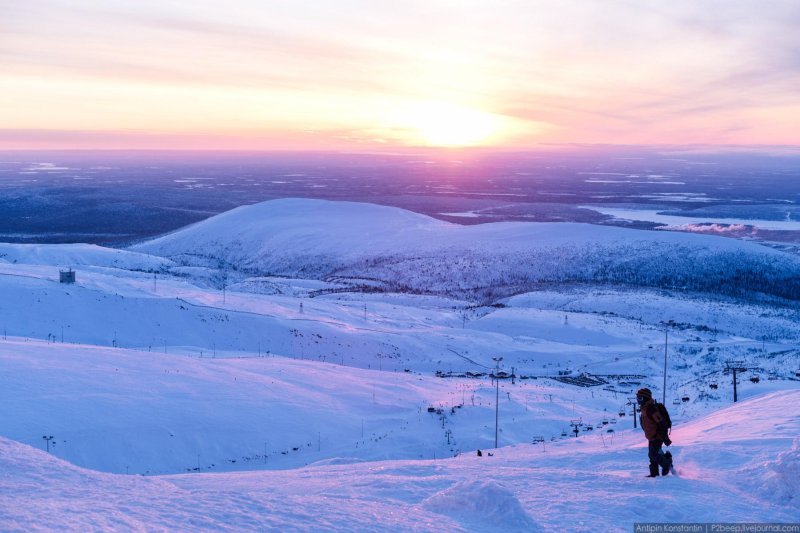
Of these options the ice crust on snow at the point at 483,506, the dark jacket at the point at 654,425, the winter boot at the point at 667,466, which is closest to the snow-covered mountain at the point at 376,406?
the ice crust on snow at the point at 483,506

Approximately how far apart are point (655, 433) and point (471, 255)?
73.9 metres

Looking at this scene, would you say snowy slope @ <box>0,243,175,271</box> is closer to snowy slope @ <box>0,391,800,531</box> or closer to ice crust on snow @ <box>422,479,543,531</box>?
snowy slope @ <box>0,391,800,531</box>

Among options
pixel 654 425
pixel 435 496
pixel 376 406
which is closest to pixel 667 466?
pixel 654 425

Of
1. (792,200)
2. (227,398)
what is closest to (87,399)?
(227,398)

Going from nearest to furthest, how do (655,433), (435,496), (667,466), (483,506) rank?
(483,506) → (435,496) → (655,433) → (667,466)

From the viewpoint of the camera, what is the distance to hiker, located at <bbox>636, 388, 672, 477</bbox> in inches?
373

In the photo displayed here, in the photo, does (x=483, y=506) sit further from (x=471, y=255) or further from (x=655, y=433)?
(x=471, y=255)

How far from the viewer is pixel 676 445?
11688mm

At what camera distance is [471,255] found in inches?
3270

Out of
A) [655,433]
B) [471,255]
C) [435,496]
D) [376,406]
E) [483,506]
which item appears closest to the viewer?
[483,506]

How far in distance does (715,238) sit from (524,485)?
278 ft

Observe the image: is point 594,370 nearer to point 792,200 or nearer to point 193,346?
point 193,346

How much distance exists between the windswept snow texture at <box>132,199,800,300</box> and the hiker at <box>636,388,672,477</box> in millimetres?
57446

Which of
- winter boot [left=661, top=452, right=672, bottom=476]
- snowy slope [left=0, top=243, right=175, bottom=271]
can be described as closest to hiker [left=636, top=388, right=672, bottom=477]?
winter boot [left=661, top=452, right=672, bottom=476]
